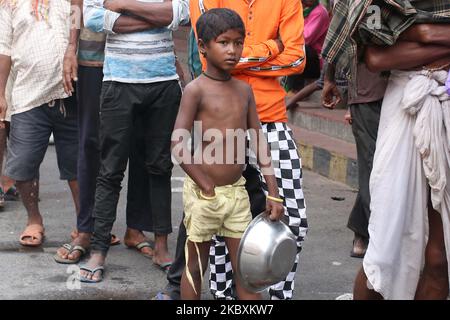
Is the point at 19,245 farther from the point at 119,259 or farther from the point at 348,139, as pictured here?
the point at 348,139

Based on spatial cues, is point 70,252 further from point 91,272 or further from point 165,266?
point 165,266

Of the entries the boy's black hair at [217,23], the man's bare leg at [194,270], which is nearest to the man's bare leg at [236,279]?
the man's bare leg at [194,270]

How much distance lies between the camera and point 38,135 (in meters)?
5.91

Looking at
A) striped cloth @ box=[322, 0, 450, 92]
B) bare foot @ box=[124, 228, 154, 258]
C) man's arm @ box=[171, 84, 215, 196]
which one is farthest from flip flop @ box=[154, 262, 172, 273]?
striped cloth @ box=[322, 0, 450, 92]

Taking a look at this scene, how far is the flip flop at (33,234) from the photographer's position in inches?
237

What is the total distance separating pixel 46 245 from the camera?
20.0 ft

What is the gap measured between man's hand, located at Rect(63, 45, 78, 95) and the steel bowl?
1.92m

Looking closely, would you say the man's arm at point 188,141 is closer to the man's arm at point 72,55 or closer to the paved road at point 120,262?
the paved road at point 120,262

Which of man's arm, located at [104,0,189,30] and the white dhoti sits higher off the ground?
man's arm, located at [104,0,189,30]

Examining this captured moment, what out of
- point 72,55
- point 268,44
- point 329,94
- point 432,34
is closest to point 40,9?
point 72,55

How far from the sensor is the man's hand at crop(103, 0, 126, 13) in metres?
5.17

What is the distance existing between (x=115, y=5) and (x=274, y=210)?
5.50 ft

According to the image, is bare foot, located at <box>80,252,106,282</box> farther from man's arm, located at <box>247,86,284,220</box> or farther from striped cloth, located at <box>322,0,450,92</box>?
striped cloth, located at <box>322,0,450,92</box>
